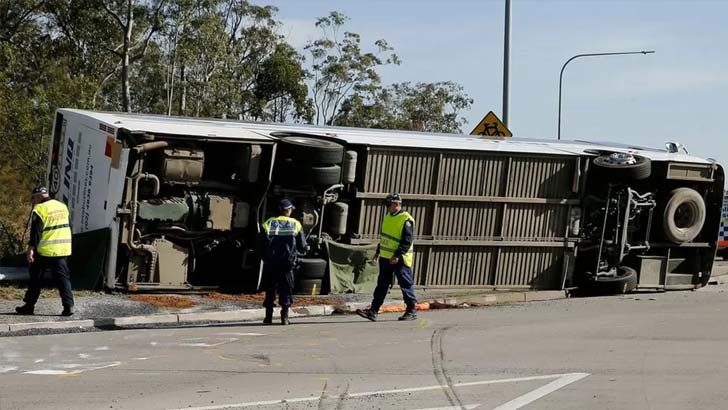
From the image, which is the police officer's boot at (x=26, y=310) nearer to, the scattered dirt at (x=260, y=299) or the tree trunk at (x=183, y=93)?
the scattered dirt at (x=260, y=299)

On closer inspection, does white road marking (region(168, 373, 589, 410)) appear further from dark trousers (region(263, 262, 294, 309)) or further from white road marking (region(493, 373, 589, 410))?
dark trousers (region(263, 262, 294, 309))

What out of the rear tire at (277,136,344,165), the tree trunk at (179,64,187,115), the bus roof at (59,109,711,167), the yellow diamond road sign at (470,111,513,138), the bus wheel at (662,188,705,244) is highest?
the tree trunk at (179,64,187,115)

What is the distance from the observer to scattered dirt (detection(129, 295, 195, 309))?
44.0 ft

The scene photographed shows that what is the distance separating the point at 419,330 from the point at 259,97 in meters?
Answer: 38.3

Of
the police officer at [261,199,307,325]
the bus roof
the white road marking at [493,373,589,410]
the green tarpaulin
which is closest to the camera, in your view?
the white road marking at [493,373,589,410]

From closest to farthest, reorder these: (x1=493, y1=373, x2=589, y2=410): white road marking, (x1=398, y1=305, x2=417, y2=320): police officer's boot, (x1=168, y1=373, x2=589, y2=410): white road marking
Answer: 1. (x1=168, y1=373, x2=589, y2=410): white road marking
2. (x1=493, y1=373, x2=589, y2=410): white road marking
3. (x1=398, y1=305, x2=417, y2=320): police officer's boot

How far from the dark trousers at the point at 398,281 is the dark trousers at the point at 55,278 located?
3.76 meters

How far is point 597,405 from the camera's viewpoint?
8.03 m

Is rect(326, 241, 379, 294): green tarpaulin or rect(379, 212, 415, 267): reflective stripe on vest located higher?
rect(379, 212, 415, 267): reflective stripe on vest

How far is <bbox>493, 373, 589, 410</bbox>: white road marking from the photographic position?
7.93m

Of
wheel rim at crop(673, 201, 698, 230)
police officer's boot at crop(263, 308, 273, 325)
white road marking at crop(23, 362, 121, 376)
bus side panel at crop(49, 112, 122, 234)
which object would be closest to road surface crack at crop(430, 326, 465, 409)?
police officer's boot at crop(263, 308, 273, 325)

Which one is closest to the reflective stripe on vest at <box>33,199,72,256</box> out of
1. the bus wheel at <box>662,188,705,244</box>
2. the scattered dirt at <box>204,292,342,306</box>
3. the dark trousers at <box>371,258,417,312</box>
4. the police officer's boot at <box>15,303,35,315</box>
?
the police officer's boot at <box>15,303,35,315</box>

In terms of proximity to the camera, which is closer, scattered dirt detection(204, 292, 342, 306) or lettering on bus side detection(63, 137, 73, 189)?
scattered dirt detection(204, 292, 342, 306)

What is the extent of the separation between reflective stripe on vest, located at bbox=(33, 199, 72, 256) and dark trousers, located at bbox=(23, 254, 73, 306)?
82 millimetres
